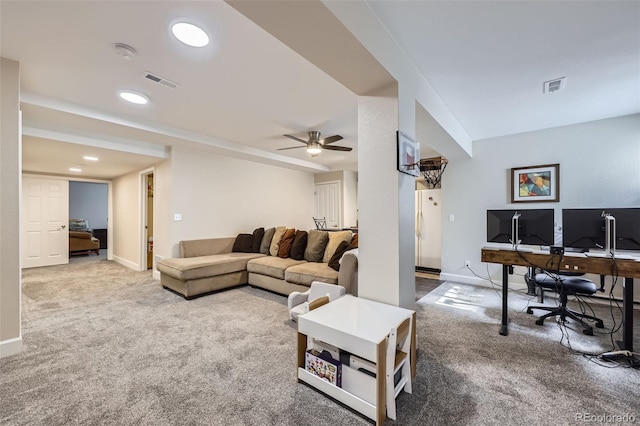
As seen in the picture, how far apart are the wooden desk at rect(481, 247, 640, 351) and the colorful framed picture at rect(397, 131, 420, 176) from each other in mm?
1338

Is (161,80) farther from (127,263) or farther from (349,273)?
(127,263)

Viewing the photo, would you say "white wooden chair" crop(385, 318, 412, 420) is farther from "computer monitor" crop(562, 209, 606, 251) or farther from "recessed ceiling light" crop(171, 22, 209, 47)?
"recessed ceiling light" crop(171, 22, 209, 47)

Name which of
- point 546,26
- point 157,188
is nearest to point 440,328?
point 546,26

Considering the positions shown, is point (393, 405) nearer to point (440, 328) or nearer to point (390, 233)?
point (390, 233)

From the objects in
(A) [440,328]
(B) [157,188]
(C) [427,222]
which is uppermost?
(B) [157,188]

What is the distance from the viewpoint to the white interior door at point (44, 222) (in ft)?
18.6

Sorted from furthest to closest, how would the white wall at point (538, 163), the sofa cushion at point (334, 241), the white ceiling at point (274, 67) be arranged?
the sofa cushion at point (334, 241)
the white wall at point (538, 163)
the white ceiling at point (274, 67)

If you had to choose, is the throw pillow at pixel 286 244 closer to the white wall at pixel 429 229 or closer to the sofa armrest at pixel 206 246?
the sofa armrest at pixel 206 246

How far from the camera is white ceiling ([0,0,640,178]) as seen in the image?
1615 millimetres

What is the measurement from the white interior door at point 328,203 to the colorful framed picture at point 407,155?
14.9ft

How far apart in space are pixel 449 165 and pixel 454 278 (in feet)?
6.46

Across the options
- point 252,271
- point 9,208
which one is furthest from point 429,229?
point 9,208

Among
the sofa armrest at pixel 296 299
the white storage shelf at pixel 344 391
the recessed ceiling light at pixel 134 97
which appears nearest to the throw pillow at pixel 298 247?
the sofa armrest at pixel 296 299

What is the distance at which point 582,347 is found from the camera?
2.21 metres
